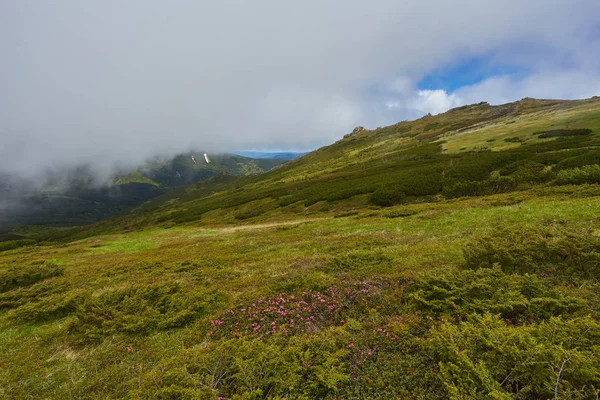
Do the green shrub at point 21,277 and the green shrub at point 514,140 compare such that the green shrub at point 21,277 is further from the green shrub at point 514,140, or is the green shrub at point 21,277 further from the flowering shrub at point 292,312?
the green shrub at point 514,140

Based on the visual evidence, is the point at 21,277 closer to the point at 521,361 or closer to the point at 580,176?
the point at 521,361

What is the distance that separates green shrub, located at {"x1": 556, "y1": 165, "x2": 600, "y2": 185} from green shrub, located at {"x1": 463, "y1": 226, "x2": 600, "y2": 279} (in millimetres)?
23925

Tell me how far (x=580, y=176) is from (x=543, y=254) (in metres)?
26.6

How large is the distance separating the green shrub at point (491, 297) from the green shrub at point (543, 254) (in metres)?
1.37

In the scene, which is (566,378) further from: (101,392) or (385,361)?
(101,392)

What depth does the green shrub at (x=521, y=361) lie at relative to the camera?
4.22 metres

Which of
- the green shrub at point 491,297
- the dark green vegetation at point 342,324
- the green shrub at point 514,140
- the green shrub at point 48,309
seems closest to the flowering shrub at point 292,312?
the dark green vegetation at point 342,324

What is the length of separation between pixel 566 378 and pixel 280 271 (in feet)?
35.6

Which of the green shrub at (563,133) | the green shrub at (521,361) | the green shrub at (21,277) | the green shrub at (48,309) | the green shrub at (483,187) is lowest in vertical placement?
the green shrub at (483,187)

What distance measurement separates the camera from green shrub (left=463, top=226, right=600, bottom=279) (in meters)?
8.66

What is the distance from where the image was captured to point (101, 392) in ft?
20.4

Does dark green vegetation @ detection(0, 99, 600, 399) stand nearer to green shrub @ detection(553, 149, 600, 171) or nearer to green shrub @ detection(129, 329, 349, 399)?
green shrub @ detection(129, 329, 349, 399)

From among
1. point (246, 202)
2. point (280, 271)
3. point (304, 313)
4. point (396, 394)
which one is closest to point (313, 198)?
point (246, 202)

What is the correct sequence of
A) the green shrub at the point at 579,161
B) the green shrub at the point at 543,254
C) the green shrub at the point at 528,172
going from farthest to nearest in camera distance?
1. the green shrub at the point at 528,172
2. the green shrub at the point at 579,161
3. the green shrub at the point at 543,254
